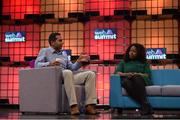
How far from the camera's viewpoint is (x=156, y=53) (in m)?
7.34

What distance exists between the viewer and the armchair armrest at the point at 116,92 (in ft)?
18.2

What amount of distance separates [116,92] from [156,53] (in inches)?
79.9

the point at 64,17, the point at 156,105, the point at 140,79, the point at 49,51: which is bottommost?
the point at 156,105

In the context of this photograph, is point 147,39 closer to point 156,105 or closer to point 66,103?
point 156,105

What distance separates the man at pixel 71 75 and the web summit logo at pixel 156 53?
7.74 feet

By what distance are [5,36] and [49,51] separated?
10.2ft

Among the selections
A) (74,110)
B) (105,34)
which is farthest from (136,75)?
(105,34)

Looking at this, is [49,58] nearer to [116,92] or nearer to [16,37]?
[116,92]

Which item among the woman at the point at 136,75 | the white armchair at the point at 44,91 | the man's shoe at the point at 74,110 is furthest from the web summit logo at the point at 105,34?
the man's shoe at the point at 74,110

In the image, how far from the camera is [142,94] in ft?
16.6

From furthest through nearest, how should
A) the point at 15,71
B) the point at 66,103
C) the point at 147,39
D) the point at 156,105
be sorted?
the point at 15,71 → the point at 147,39 → the point at 156,105 → the point at 66,103

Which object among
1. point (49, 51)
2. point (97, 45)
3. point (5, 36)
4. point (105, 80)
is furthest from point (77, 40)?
point (49, 51)

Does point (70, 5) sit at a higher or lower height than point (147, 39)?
higher

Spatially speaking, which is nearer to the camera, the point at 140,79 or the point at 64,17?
the point at 140,79
